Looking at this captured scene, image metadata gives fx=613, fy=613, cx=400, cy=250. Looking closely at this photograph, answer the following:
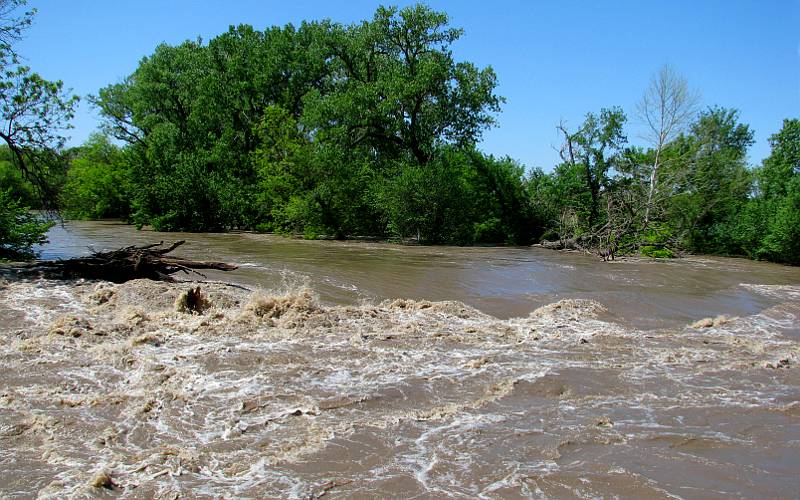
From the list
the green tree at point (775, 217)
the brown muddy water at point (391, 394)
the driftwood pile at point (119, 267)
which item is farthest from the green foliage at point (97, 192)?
the green tree at point (775, 217)

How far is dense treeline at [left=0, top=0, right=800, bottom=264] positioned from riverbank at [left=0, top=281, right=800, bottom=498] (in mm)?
15476

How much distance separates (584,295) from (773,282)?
8045mm

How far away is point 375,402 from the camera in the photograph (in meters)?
7.23

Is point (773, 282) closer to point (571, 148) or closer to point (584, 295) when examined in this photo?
point (584, 295)

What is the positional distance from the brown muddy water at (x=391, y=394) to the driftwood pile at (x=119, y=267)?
33.4 inches

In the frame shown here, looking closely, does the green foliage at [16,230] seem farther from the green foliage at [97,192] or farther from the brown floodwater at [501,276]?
→ the green foliage at [97,192]

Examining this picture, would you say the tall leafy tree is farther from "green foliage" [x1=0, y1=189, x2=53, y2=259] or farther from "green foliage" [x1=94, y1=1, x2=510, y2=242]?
"green foliage" [x1=0, y1=189, x2=53, y2=259]

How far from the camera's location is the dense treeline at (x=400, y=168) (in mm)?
27828

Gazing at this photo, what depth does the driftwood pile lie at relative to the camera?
13.9 metres

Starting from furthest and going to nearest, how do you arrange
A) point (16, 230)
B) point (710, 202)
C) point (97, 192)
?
point (97, 192) → point (710, 202) → point (16, 230)

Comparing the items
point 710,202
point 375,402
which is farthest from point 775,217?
point 375,402

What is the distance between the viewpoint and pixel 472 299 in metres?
13.8

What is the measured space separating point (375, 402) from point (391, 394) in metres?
0.33

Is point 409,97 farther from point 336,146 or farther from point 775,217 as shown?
point 775,217
